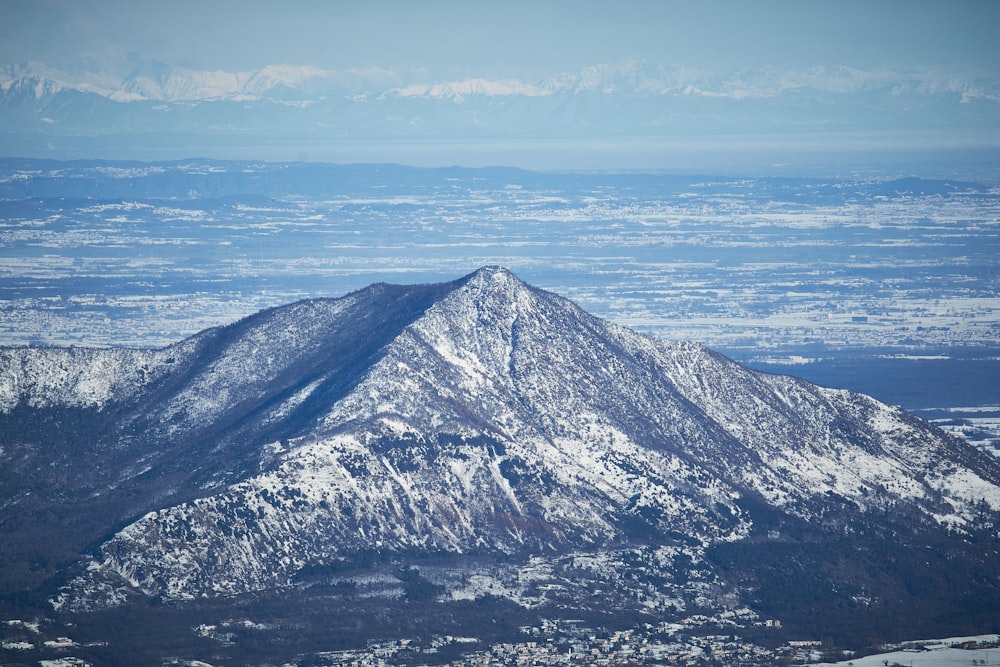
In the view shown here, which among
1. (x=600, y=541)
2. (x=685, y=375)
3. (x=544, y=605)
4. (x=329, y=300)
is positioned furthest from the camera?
(x=329, y=300)

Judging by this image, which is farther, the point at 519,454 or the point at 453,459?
the point at 519,454

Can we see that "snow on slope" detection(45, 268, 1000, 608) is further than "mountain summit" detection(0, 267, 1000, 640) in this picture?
No

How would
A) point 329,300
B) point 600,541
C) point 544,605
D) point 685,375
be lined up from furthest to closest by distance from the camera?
point 329,300 < point 685,375 < point 600,541 < point 544,605

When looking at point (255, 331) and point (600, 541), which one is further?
point (255, 331)

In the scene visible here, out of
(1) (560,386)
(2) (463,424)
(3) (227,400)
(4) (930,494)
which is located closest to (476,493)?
(2) (463,424)

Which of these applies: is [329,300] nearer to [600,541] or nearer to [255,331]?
[255,331]

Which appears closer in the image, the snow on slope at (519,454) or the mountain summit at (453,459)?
the snow on slope at (519,454)

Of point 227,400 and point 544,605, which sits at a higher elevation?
point 227,400
